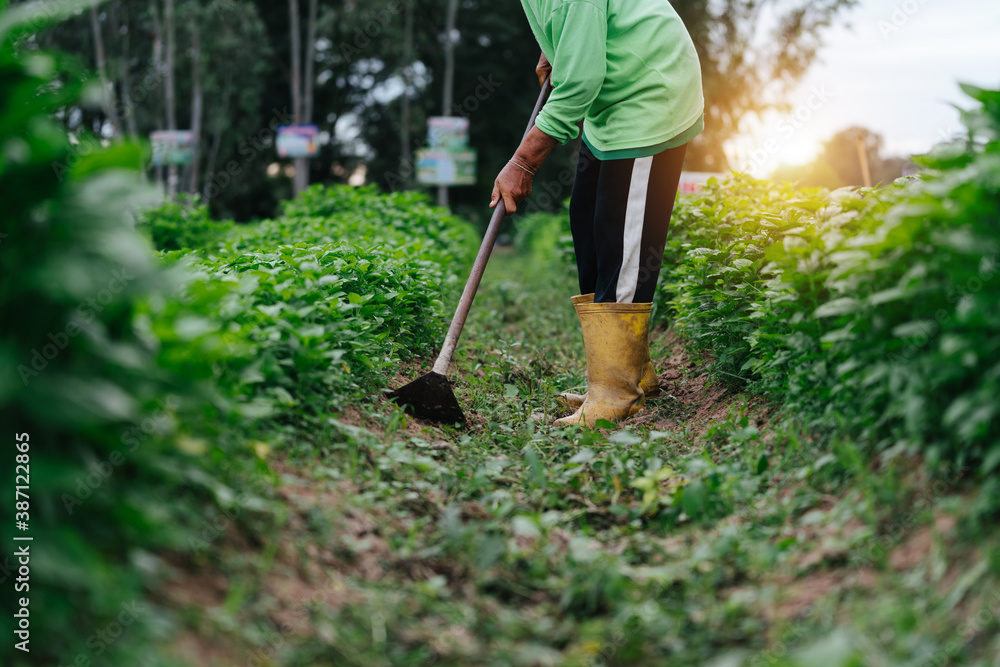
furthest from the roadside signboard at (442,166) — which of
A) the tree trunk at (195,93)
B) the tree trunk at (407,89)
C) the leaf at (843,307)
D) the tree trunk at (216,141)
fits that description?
the leaf at (843,307)

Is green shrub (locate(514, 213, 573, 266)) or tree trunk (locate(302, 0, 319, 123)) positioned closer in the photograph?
green shrub (locate(514, 213, 573, 266))

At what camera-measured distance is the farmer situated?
10.3ft

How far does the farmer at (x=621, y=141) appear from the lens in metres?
3.12

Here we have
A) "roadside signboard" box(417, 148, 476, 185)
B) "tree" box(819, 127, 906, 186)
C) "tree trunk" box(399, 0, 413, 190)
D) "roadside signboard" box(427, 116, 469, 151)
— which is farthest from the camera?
"tree" box(819, 127, 906, 186)

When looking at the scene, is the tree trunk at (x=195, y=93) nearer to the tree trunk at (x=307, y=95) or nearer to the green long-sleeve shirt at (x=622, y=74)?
the tree trunk at (x=307, y=95)

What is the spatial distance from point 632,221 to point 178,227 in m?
5.93

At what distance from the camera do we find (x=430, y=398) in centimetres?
303

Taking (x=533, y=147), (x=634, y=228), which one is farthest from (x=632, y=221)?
(x=533, y=147)

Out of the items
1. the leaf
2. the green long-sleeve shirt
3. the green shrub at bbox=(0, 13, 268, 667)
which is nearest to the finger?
the green long-sleeve shirt

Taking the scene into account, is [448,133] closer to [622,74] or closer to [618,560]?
[622,74]

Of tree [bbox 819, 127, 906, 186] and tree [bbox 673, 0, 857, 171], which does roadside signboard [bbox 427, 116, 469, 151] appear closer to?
tree [bbox 673, 0, 857, 171]

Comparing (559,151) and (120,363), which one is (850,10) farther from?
(120,363)

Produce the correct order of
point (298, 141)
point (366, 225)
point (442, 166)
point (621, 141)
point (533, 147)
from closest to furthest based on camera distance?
1. point (621, 141)
2. point (533, 147)
3. point (366, 225)
4. point (298, 141)
5. point (442, 166)

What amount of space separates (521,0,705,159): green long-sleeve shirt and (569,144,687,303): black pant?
0.24ft
